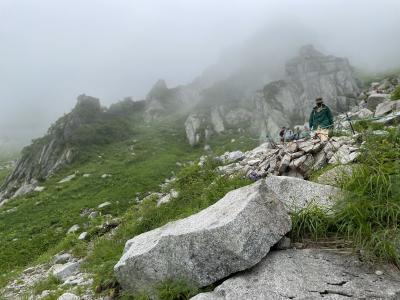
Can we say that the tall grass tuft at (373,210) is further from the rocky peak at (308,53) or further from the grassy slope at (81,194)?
the rocky peak at (308,53)

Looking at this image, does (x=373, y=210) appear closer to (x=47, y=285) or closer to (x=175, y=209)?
(x=175, y=209)

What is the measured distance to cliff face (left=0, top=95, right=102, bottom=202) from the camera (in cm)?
5028

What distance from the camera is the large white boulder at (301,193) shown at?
848 centimetres

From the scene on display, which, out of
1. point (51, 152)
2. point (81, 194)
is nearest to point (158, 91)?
point (51, 152)

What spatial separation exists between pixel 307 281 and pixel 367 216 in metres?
1.68

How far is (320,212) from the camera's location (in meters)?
7.99

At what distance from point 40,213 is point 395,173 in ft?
90.2

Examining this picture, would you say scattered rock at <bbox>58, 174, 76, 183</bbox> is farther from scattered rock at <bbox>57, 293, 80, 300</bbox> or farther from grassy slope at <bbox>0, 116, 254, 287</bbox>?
scattered rock at <bbox>57, 293, 80, 300</bbox>

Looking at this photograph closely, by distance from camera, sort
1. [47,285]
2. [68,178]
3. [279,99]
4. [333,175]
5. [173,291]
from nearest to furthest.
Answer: [173,291], [333,175], [47,285], [68,178], [279,99]

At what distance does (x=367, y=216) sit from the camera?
289 inches

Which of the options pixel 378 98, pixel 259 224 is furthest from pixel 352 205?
pixel 378 98

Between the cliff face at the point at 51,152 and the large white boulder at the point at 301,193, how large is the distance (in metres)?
38.3

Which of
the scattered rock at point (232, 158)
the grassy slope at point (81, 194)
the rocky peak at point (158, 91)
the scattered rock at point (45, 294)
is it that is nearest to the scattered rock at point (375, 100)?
the scattered rock at point (232, 158)

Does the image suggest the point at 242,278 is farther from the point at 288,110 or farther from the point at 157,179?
the point at 288,110
